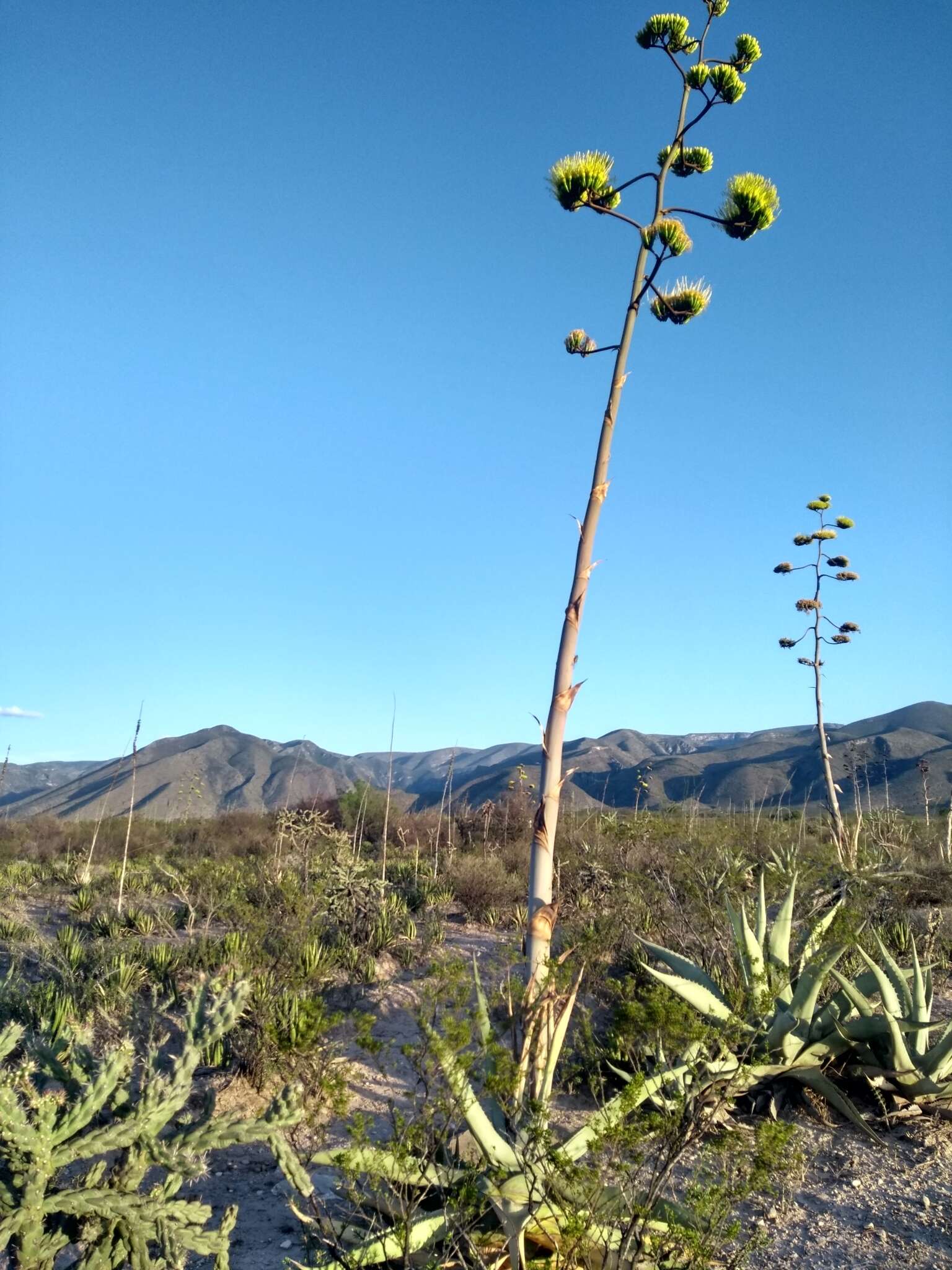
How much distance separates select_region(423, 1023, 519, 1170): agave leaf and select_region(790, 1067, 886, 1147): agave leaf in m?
1.78

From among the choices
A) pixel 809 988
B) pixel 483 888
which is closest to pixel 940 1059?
pixel 809 988

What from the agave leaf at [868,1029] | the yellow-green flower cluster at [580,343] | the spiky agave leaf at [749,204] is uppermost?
the spiky agave leaf at [749,204]

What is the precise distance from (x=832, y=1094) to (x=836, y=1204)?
0.66 m

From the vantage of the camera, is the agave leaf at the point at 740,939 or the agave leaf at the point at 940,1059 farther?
the agave leaf at the point at 740,939

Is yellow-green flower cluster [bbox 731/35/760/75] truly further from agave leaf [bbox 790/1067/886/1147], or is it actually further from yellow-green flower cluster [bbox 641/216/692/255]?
agave leaf [bbox 790/1067/886/1147]

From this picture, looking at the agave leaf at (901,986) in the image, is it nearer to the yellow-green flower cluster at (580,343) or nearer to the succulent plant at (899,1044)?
the succulent plant at (899,1044)

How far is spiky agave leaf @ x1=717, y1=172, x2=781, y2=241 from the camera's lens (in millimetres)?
4090

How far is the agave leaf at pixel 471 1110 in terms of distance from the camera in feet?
8.86

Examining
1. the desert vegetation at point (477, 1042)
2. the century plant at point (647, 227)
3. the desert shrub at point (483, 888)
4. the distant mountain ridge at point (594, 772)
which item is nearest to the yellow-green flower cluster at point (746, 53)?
the century plant at point (647, 227)

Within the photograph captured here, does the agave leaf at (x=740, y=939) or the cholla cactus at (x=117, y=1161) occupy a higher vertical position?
the agave leaf at (x=740, y=939)

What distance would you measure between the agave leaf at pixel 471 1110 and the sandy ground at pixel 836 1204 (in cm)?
33

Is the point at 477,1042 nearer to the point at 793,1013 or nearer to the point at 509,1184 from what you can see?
the point at 509,1184

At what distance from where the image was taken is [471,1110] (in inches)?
120

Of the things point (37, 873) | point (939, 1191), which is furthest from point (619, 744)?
point (939, 1191)
